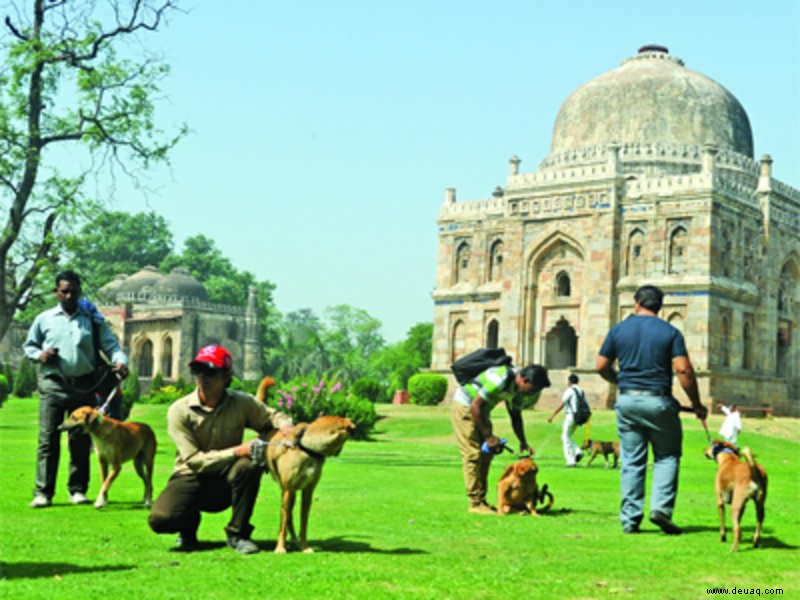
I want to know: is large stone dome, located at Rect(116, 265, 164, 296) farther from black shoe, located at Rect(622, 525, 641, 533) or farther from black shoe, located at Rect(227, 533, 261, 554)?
black shoe, located at Rect(227, 533, 261, 554)

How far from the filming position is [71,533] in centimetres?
771

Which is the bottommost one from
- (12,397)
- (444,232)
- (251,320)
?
(12,397)

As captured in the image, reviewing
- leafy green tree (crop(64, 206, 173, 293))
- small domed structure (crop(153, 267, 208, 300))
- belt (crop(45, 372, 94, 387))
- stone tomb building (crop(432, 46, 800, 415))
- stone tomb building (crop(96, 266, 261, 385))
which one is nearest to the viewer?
belt (crop(45, 372, 94, 387))

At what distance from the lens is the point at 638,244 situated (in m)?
39.5

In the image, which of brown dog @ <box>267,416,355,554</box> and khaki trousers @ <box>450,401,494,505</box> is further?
khaki trousers @ <box>450,401,494,505</box>

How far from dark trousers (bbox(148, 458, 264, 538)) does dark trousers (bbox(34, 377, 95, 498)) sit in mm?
2617

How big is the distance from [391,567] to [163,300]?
180 feet

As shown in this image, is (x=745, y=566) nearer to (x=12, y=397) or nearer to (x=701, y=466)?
(x=701, y=466)

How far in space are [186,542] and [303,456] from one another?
96 cm

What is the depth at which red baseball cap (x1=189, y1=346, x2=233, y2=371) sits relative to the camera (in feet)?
23.5

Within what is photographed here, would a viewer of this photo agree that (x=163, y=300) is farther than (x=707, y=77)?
Yes

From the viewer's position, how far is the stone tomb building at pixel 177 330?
190 feet

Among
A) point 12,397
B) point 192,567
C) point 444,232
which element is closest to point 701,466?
point 192,567

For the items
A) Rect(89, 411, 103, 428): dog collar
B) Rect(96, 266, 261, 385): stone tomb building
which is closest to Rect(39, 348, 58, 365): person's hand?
Rect(89, 411, 103, 428): dog collar
